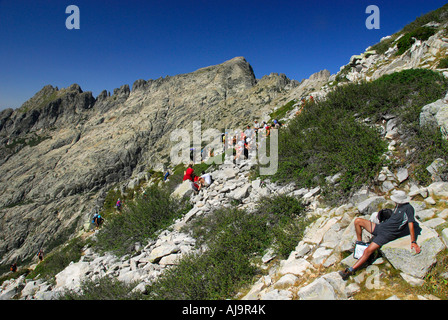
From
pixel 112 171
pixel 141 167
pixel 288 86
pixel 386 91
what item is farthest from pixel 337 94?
pixel 112 171

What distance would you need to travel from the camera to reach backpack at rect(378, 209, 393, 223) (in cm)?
396

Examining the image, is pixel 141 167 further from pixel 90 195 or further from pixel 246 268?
pixel 246 268

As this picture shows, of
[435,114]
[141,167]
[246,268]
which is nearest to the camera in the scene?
[246,268]

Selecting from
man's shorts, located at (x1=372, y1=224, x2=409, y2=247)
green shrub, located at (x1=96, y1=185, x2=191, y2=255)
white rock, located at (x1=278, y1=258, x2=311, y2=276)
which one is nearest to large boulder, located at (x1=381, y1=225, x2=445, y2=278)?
man's shorts, located at (x1=372, y1=224, x2=409, y2=247)

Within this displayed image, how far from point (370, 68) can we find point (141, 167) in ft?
149

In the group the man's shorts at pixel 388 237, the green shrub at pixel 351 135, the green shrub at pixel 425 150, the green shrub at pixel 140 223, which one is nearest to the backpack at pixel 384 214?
the man's shorts at pixel 388 237

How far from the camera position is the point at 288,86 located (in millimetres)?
42031

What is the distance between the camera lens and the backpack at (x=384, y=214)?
396 cm

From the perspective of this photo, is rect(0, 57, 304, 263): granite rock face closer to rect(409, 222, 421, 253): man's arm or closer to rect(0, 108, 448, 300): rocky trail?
rect(0, 108, 448, 300): rocky trail

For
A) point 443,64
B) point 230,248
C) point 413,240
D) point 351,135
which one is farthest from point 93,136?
point 413,240

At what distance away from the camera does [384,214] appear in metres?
4.00

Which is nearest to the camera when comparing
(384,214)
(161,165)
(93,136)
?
(384,214)

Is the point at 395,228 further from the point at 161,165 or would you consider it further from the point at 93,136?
the point at 93,136

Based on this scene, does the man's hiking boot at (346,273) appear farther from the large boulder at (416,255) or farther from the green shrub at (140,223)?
the green shrub at (140,223)
